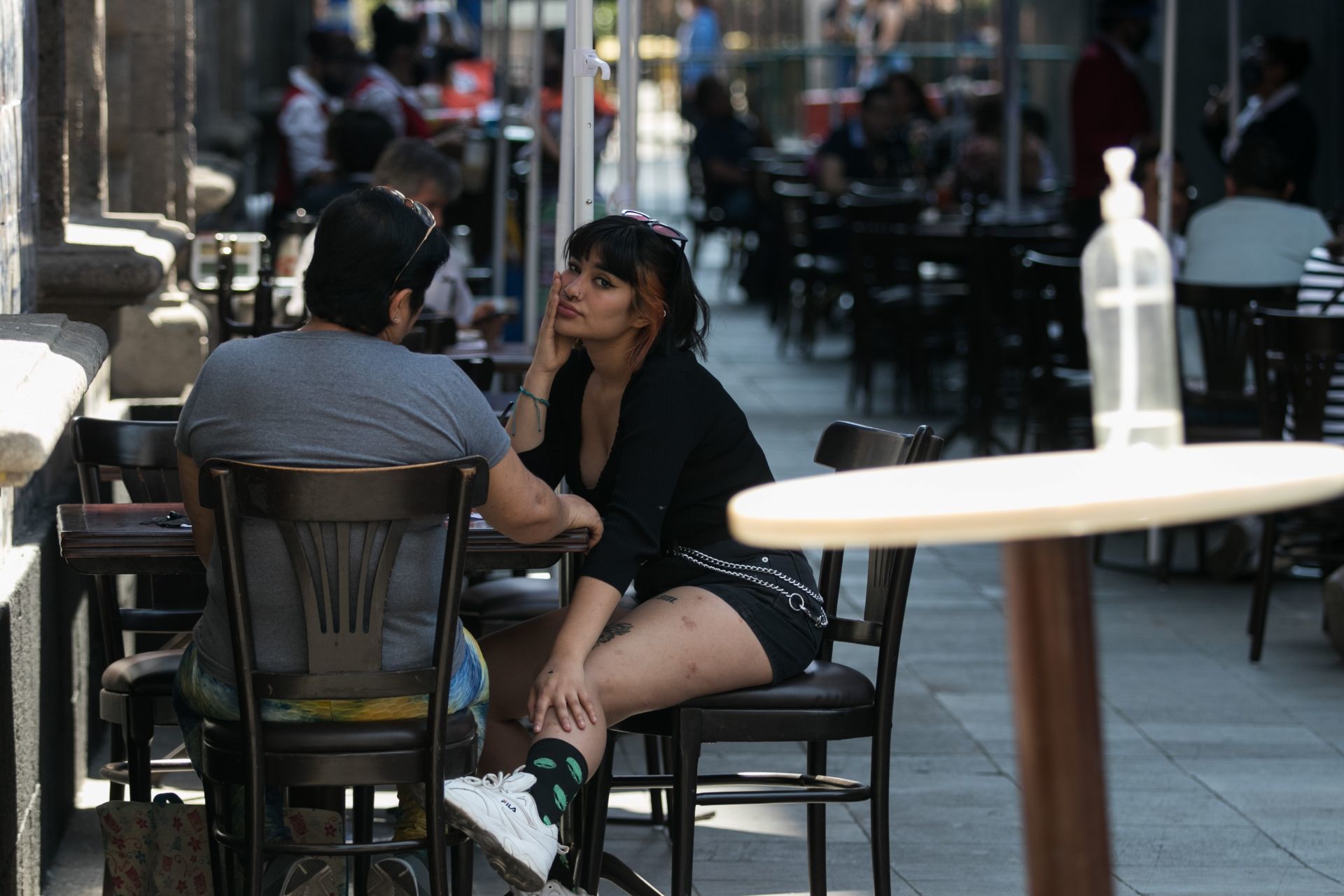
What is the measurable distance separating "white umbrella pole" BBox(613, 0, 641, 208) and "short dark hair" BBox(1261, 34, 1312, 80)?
4.64 meters

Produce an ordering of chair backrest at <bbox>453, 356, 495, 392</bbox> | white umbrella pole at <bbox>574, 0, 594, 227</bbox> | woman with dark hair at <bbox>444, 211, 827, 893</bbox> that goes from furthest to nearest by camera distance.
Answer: chair backrest at <bbox>453, 356, 495, 392</bbox> → white umbrella pole at <bbox>574, 0, 594, 227</bbox> → woman with dark hair at <bbox>444, 211, 827, 893</bbox>

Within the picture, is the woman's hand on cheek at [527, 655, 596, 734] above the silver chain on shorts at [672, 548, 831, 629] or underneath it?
underneath

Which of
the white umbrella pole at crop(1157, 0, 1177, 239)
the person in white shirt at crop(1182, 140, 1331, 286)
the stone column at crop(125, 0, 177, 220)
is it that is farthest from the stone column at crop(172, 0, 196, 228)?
the person in white shirt at crop(1182, 140, 1331, 286)

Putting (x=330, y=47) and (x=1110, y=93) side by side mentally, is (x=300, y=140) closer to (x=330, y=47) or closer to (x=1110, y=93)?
(x=330, y=47)

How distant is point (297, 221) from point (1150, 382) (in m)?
4.95

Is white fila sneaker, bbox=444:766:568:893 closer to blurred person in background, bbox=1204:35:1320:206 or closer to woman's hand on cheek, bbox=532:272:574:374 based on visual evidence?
woman's hand on cheek, bbox=532:272:574:374

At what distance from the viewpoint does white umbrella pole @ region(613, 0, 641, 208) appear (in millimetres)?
4410

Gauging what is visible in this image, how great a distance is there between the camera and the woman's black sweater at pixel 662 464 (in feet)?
10.3

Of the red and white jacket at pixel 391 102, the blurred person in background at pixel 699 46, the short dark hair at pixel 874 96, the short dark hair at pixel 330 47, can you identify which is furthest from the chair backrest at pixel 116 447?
the blurred person in background at pixel 699 46

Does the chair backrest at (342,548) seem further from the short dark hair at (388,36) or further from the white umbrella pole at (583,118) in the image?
the short dark hair at (388,36)

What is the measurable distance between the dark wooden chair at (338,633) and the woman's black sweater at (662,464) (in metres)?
0.38

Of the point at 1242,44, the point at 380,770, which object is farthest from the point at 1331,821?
the point at 1242,44

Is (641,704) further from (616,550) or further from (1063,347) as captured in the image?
(1063,347)

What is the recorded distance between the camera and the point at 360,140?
6992 mm
